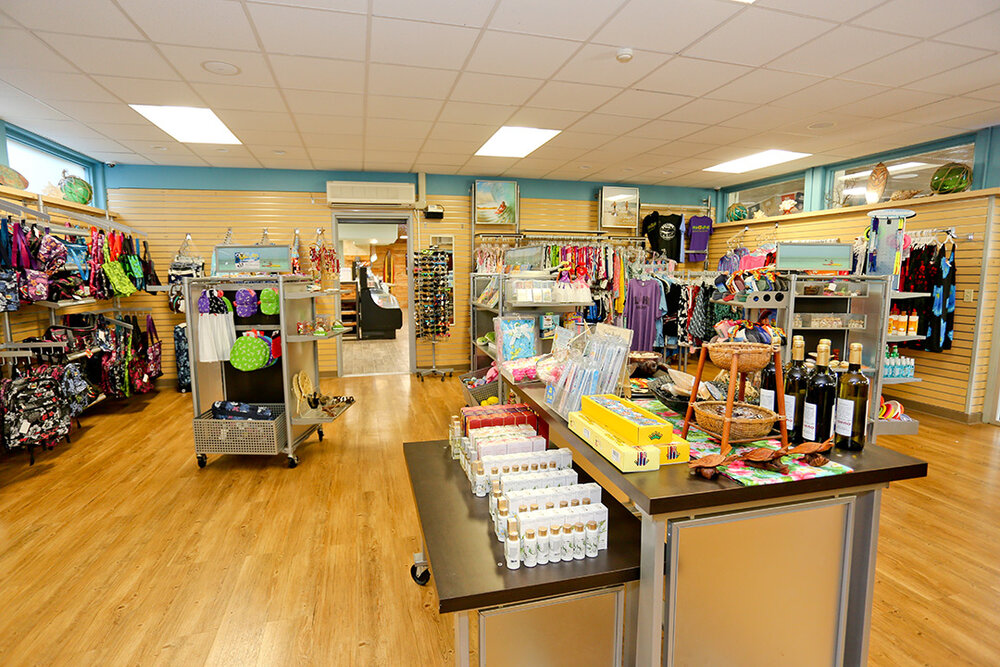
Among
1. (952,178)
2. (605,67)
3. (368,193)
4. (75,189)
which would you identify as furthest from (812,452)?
(75,189)

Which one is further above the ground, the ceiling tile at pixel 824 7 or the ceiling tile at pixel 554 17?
the ceiling tile at pixel 554 17

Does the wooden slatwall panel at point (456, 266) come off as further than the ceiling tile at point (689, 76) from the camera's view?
Yes

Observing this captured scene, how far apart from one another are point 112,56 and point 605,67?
3.46 m

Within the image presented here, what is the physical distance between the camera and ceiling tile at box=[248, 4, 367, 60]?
288cm

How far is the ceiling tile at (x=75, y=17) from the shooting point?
9.02 ft

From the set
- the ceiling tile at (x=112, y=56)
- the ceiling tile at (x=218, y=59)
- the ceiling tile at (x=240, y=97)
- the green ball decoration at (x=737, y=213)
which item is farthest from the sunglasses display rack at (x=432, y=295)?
the green ball decoration at (x=737, y=213)

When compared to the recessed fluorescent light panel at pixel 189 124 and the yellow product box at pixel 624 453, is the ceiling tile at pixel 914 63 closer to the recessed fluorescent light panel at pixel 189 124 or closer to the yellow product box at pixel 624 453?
the yellow product box at pixel 624 453

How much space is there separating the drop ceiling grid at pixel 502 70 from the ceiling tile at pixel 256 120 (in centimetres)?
2

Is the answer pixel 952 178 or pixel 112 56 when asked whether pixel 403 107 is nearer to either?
pixel 112 56

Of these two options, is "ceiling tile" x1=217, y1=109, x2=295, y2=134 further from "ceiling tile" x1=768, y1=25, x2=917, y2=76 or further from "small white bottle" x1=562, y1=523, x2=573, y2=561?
"small white bottle" x1=562, y1=523, x2=573, y2=561

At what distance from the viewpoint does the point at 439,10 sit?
285cm

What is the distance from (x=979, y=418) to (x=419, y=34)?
6.80m

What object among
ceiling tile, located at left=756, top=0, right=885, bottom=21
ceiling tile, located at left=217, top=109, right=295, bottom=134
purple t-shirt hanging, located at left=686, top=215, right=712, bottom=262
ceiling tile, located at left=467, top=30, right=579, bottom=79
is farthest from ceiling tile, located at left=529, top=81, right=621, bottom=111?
purple t-shirt hanging, located at left=686, top=215, right=712, bottom=262

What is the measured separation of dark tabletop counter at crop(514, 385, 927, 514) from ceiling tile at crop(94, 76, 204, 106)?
14.5ft
